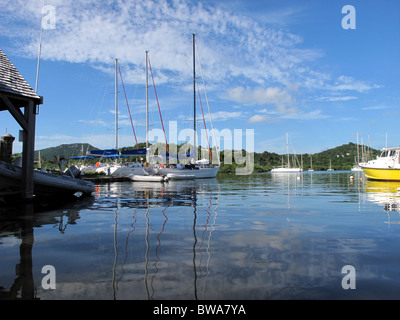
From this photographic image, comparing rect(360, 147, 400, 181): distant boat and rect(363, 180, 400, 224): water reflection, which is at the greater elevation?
rect(360, 147, 400, 181): distant boat

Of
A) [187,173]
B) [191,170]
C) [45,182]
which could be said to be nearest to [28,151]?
[45,182]

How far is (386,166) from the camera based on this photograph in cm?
3253

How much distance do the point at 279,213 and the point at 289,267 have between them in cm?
574

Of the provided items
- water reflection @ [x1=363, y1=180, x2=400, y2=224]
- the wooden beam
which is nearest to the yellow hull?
water reflection @ [x1=363, y1=180, x2=400, y2=224]

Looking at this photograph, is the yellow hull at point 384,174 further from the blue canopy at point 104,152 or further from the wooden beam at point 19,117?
the blue canopy at point 104,152

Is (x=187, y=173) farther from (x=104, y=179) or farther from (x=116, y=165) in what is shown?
(x=104, y=179)

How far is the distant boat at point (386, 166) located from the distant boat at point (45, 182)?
29667 millimetres

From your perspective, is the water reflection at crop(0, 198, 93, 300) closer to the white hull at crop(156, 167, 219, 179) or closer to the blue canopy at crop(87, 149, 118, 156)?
the white hull at crop(156, 167, 219, 179)

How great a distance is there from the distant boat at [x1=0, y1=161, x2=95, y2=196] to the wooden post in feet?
1.31

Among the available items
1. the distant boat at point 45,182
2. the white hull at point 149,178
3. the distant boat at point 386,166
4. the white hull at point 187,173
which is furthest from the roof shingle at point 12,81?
the distant boat at point 386,166

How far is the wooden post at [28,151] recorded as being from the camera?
37.7ft

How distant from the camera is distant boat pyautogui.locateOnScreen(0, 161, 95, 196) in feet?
38.4
